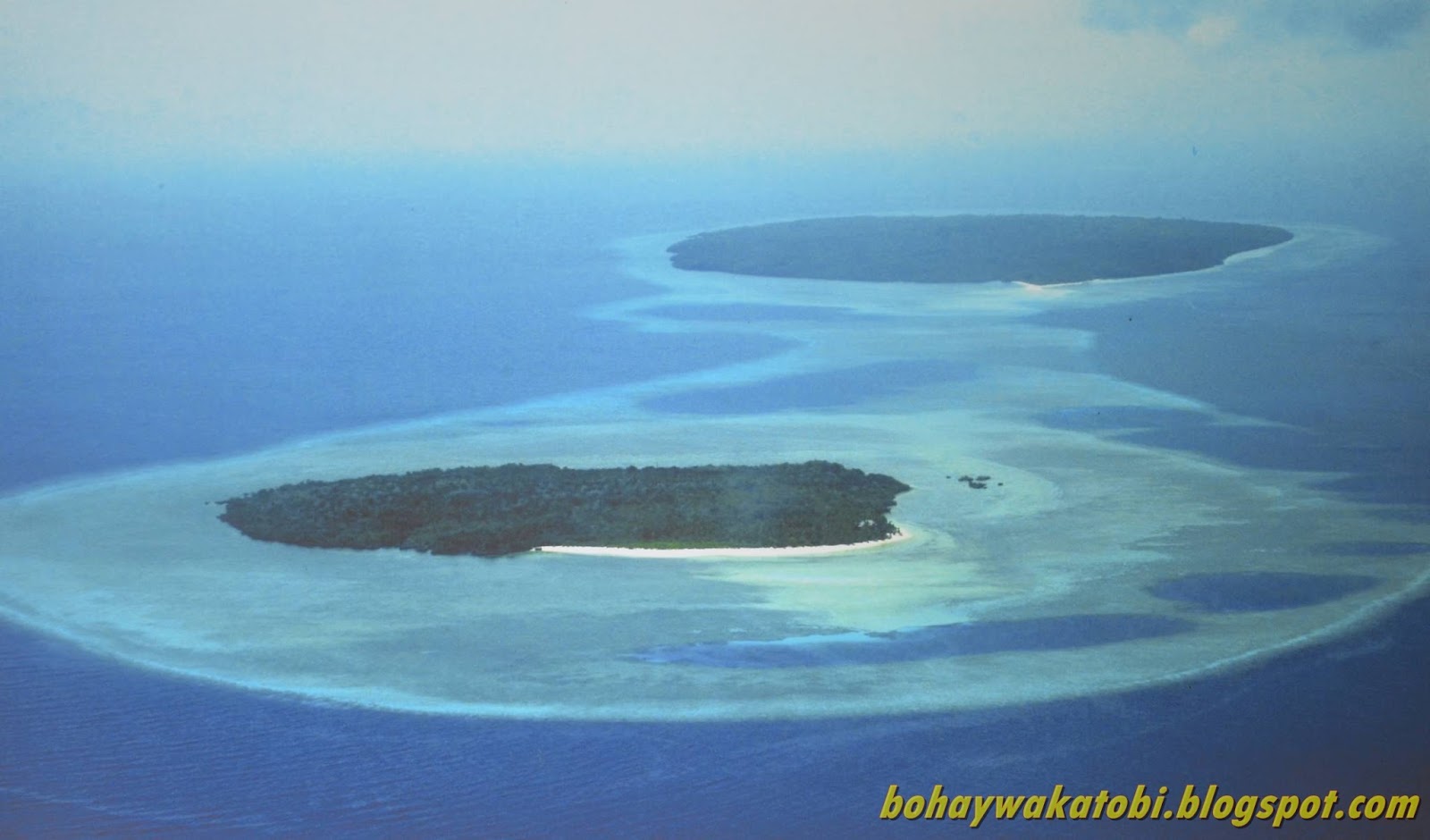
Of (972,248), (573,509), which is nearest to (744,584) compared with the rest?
(573,509)

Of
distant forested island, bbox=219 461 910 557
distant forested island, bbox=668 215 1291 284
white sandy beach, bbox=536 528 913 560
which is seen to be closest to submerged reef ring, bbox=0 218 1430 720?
white sandy beach, bbox=536 528 913 560

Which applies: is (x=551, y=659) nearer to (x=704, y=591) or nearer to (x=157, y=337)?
(x=704, y=591)

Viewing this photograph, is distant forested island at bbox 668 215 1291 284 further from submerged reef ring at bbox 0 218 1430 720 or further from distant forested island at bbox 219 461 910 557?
distant forested island at bbox 219 461 910 557

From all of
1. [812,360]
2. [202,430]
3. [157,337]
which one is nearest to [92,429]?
[202,430]

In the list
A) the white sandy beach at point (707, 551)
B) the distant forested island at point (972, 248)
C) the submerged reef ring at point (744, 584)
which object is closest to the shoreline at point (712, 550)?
the white sandy beach at point (707, 551)

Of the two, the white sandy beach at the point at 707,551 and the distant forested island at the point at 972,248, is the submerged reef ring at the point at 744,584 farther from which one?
the distant forested island at the point at 972,248

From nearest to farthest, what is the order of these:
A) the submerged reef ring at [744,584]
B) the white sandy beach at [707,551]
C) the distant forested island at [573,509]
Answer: the submerged reef ring at [744,584], the white sandy beach at [707,551], the distant forested island at [573,509]
